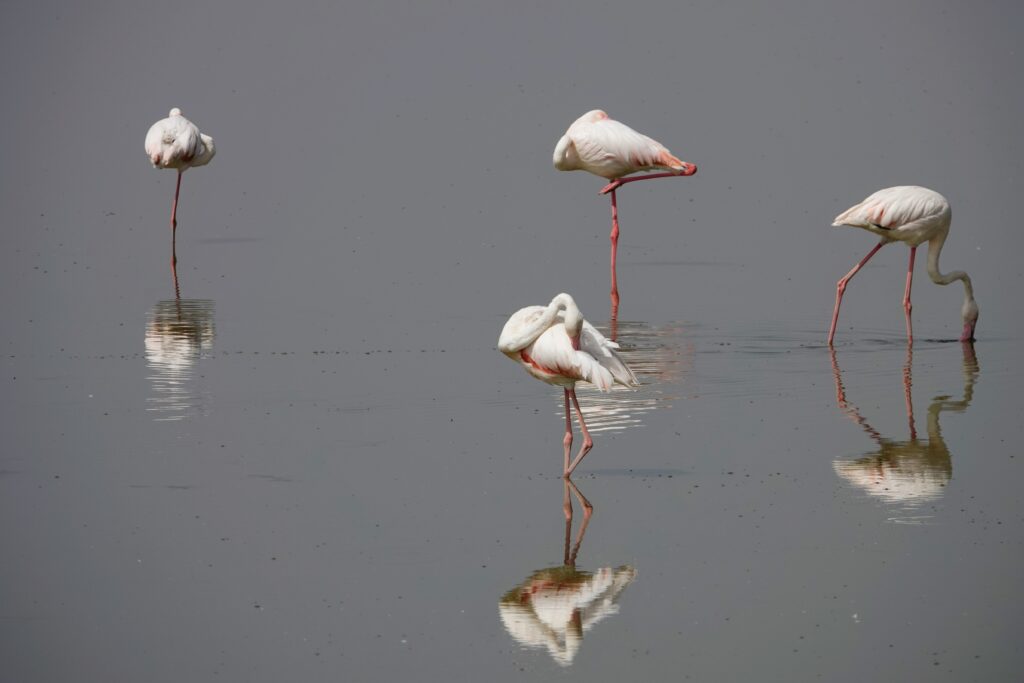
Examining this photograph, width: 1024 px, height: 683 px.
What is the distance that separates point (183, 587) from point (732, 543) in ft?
7.78

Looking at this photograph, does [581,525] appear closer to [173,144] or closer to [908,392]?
[908,392]

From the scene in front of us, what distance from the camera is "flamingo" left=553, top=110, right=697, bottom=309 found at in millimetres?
14984

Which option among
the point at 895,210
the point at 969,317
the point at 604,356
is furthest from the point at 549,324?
the point at 969,317

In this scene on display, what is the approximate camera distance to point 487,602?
6.77 m

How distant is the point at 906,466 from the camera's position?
897cm

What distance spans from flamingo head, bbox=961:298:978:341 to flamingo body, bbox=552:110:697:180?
2.72 m

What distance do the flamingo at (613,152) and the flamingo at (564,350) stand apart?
642cm

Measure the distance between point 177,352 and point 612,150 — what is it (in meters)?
4.46

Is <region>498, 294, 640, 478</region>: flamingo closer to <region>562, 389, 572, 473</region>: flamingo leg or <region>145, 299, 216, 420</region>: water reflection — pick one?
<region>562, 389, 572, 473</region>: flamingo leg

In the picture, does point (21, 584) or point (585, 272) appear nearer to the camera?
point (21, 584)

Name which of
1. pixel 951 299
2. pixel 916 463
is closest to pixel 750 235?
pixel 951 299

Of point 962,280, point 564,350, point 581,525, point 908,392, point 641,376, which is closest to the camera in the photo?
point 581,525

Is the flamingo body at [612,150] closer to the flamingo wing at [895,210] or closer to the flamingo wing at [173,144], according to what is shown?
the flamingo wing at [895,210]

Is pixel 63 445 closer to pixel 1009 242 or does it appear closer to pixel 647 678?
pixel 647 678
